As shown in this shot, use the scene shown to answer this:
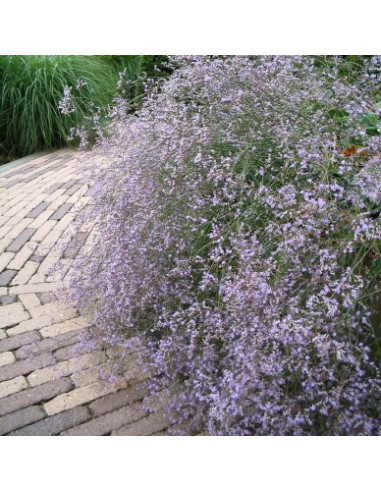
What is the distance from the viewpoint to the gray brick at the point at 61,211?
359 centimetres

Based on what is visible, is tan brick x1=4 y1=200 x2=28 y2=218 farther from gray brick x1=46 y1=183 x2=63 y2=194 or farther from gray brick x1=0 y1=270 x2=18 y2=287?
gray brick x1=0 y1=270 x2=18 y2=287

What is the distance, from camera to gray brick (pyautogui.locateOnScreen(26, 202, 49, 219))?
11.9ft

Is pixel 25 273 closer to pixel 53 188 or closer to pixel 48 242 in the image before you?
pixel 48 242

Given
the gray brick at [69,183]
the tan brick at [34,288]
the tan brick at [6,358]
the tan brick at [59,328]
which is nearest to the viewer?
the tan brick at [6,358]

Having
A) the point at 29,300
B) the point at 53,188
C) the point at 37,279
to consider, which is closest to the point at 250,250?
the point at 29,300

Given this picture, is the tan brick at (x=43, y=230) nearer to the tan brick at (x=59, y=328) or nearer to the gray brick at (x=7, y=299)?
the gray brick at (x=7, y=299)

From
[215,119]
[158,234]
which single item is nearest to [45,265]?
[158,234]

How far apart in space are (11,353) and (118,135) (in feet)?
3.83

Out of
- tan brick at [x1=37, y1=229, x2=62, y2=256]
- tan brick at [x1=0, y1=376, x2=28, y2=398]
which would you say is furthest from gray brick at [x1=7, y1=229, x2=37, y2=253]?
tan brick at [x1=0, y1=376, x2=28, y2=398]

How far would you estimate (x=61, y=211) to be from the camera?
3674 millimetres

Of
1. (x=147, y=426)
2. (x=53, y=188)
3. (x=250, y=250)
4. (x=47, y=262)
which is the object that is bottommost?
(x=147, y=426)

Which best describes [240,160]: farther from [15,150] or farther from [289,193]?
[15,150]

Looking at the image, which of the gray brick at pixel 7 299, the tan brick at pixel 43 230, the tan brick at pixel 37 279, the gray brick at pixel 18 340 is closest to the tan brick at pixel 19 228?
the tan brick at pixel 43 230

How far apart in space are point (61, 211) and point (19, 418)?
192 centimetres
